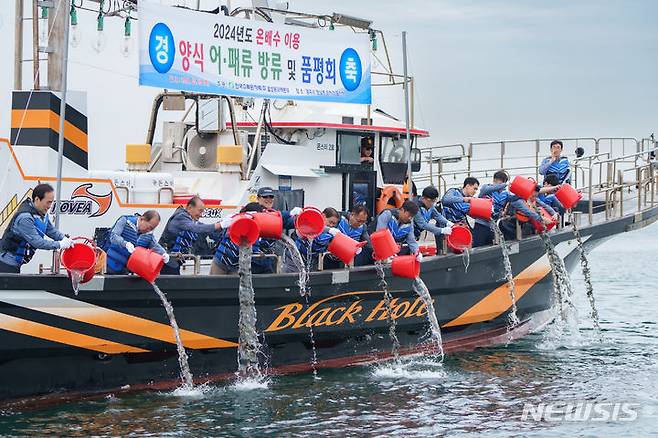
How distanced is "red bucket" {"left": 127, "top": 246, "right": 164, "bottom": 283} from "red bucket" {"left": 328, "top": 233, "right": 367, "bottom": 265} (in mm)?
2086

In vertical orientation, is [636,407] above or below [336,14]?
below

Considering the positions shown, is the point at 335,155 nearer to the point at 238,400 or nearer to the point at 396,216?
the point at 396,216

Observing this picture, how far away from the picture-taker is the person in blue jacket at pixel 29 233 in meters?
10.3

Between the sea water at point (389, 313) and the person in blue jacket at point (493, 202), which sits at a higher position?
the person in blue jacket at point (493, 202)

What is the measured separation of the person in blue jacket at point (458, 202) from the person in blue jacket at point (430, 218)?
0.48 metres

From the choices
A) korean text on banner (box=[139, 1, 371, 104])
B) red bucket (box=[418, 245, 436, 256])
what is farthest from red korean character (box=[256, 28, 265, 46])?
red bucket (box=[418, 245, 436, 256])

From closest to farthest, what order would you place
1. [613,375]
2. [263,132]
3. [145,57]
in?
1. [145,57]
2. [613,375]
3. [263,132]

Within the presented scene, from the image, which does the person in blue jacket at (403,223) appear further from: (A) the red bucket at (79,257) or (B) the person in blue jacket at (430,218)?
(A) the red bucket at (79,257)

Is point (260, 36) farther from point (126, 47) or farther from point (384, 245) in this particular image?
point (126, 47)

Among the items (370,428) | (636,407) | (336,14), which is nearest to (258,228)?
(370,428)

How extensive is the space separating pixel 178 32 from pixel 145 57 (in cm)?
51

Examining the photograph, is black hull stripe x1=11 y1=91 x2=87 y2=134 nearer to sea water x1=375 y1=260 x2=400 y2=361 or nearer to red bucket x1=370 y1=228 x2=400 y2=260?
→ red bucket x1=370 y1=228 x2=400 y2=260

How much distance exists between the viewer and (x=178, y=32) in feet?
40.0

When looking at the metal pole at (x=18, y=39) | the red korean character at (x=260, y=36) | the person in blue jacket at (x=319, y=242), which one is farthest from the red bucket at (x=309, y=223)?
the metal pole at (x=18, y=39)
